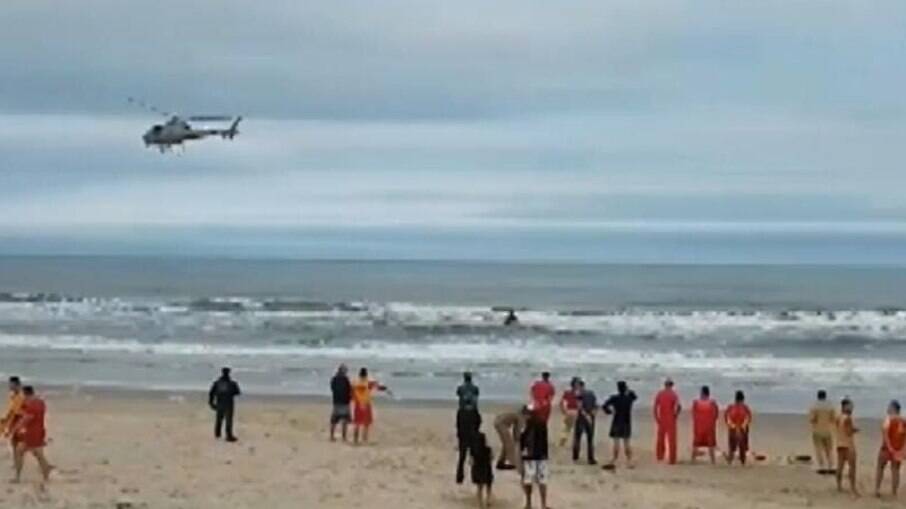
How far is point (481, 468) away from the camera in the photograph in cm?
1745

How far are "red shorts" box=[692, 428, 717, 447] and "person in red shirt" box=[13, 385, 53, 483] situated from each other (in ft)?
32.7

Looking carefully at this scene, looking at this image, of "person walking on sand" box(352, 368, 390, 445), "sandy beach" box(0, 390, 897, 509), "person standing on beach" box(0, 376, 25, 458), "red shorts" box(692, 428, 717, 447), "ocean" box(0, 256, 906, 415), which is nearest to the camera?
"sandy beach" box(0, 390, 897, 509)

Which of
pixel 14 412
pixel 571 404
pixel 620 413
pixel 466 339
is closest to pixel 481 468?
pixel 571 404

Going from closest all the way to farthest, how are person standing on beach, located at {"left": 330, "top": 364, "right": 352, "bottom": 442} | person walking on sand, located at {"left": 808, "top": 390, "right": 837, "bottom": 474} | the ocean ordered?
person walking on sand, located at {"left": 808, "top": 390, "right": 837, "bottom": 474} < person standing on beach, located at {"left": 330, "top": 364, "right": 352, "bottom": 442} < the ocean

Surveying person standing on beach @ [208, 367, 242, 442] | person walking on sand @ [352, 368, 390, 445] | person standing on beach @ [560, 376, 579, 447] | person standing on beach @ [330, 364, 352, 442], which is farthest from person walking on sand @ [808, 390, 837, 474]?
person standing on beach @ [208, 367, 242, 442]

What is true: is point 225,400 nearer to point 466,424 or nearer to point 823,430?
point 466,424

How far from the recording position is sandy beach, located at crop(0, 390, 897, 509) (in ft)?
58.2

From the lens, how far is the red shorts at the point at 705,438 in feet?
74.1

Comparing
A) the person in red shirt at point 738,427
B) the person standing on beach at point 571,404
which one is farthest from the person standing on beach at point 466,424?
the person in red shirt at point 738,427

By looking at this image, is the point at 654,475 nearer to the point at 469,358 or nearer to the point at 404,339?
the point at 469,358

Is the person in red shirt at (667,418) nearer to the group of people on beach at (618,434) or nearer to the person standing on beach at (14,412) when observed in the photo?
the group of people on beach at (618,434)

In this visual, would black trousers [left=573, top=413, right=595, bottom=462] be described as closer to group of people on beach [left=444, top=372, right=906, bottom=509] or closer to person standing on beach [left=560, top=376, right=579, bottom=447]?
group of people on beach [left=444, top=372, right=906, bottom=509]

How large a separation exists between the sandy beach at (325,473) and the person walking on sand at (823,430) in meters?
0.36

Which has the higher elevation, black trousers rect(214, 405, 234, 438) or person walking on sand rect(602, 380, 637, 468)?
person walking on sand rect(602, 380, 637, 468)
